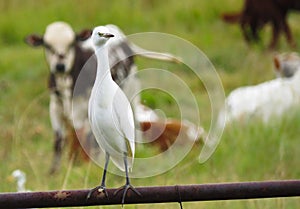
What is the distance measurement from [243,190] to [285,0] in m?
11.4

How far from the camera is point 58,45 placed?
8.78 m

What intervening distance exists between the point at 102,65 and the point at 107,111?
0.16 meters

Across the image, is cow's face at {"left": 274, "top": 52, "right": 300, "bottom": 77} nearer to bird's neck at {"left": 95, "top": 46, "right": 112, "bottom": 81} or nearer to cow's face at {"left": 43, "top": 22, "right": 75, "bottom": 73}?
cow's face at {"left": 43, "top": 22, "right": 75, "bottom": 73}

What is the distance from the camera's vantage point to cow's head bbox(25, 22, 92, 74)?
8.75 meters

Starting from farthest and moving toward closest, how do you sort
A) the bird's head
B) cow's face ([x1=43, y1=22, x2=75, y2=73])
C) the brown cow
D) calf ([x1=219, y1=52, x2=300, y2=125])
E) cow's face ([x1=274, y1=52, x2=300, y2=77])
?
the brown cow
cow's face ([x1=274, y1=52, x2=300, y2=77])
cow's face ([x1=43, y1=22, x2=75, y2=73])
calf ([x1=219, y1=52, x2=300, y2=125])
the bird's head

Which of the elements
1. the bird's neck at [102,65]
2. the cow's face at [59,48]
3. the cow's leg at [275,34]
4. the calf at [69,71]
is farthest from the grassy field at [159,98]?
→ the bird's neck at [102,65]

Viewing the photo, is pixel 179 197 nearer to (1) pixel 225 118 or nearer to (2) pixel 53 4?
(1) pixel 225 118

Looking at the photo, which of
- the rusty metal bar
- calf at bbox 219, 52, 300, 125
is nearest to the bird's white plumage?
the rusty metal bar

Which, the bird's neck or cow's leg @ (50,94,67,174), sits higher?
the bird's neck

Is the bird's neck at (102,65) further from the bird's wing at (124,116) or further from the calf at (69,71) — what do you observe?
the calf at (69,71)

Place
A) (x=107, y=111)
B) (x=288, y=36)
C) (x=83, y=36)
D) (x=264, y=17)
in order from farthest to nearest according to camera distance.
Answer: (x=264, y=17) < (x=288, y=36) < (x=83, y=36) < (x=107, y=111)

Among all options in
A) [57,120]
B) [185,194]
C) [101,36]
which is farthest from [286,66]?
[185,194]

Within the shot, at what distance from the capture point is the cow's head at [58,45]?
875cm

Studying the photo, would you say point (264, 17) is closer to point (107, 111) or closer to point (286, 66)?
point (286, 66)
